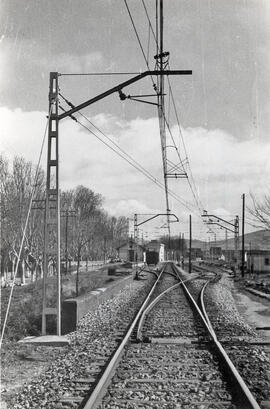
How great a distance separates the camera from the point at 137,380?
719 centimetres

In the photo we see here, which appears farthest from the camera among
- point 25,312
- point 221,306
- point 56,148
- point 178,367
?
point 221,306

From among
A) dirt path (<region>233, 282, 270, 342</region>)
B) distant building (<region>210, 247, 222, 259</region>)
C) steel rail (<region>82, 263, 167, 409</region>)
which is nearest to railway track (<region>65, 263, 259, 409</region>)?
steel rail (<region>82, 263, 167, 409</region>)

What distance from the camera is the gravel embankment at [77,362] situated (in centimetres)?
647

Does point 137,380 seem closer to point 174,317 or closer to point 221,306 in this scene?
point 174,317

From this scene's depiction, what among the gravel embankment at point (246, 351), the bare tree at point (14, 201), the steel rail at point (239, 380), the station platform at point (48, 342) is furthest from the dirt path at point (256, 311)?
the bare tree at point (14, 201)

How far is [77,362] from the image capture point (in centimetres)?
869

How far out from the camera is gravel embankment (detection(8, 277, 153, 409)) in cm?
647

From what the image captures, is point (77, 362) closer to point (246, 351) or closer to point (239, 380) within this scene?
point (239, 380)

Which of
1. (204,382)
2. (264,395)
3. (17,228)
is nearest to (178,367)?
(204,382)

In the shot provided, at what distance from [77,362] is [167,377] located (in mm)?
1905

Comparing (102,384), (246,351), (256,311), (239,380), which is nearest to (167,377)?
(239,380)

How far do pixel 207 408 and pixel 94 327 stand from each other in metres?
7.51

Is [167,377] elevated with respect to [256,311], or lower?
elevated

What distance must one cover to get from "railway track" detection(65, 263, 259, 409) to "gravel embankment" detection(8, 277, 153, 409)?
0.26m
